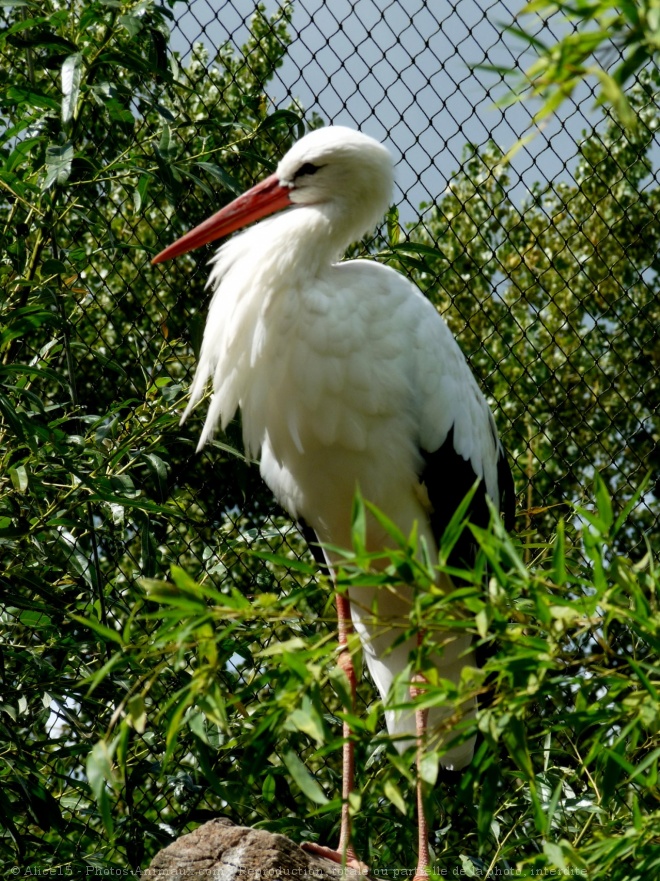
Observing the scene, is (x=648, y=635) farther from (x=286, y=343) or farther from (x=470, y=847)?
(x=470, y=847)

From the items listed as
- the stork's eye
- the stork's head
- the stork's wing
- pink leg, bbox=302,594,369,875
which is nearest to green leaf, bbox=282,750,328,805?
pink leg, bbox=302,594,369,875

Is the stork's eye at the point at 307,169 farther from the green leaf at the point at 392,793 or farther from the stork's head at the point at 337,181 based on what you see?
the green leaf at the point at 392,793

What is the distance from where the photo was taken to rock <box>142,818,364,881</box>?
5.38ft

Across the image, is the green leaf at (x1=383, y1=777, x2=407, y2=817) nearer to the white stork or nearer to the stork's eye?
the white stork

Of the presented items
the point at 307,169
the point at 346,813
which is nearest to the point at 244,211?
the point at 307,169

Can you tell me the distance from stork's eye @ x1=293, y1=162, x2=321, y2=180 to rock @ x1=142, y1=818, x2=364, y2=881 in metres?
1.11

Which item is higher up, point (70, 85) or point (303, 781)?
point (70, 85)

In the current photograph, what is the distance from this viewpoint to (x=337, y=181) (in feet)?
6.86

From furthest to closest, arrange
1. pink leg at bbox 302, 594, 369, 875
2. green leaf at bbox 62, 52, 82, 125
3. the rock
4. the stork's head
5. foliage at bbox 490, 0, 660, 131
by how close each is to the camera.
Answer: the stork's head
green leaf at bbox 62, 52, 82, 125
pink leg at bbox 302, 594, 369, 875
the rock
foliage at bbox 490, 0, 660, 131

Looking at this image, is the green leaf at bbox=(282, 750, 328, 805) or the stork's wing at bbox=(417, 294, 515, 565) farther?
the stork's wing at bbox=(417, 294, 515, 565)

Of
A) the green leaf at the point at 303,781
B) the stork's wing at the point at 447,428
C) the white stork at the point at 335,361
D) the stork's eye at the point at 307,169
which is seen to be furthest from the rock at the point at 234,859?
the stork's eye at the point at 307,169

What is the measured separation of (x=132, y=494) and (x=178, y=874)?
638 millimetres

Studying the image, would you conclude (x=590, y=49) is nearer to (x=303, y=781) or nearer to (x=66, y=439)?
(x=303, y=781)

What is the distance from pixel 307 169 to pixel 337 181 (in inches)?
2.3
